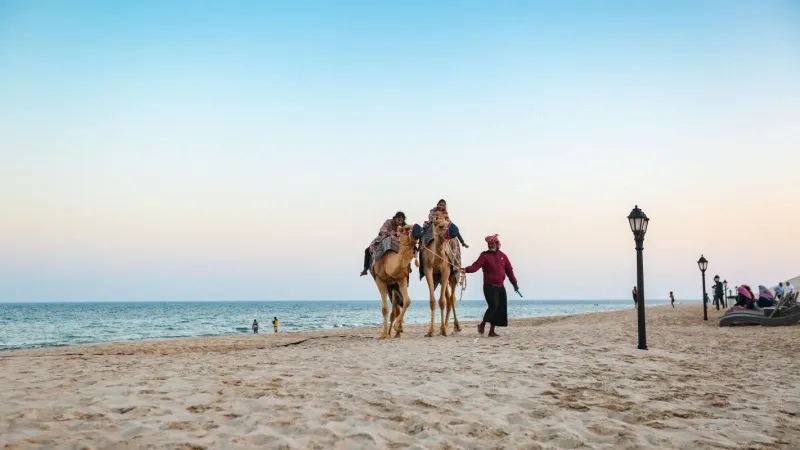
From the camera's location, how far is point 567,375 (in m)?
7.71

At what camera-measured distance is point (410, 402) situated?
6.07 metres

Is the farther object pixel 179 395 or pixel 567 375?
pixel 567 375

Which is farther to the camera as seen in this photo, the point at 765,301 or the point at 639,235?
the point at 765,301

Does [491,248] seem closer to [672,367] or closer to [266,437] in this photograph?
[672,367]

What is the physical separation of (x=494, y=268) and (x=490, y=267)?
0.10 meters

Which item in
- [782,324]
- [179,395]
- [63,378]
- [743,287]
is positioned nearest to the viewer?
[179,395]

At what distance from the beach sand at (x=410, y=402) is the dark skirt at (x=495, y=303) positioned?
382cm

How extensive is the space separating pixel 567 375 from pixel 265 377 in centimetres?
417

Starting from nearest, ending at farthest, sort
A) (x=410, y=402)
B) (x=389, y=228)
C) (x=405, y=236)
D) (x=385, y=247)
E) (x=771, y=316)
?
(x=410, y=402)
(x=405, y=236)
(x=385, y=247)
(x=389, y=228)
(x=771, y=316)

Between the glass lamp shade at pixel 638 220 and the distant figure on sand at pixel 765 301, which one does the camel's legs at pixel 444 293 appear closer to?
the glass lamp shade at pixel 638 220

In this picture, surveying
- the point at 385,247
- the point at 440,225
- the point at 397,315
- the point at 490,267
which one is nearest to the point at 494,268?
the point at 490,267

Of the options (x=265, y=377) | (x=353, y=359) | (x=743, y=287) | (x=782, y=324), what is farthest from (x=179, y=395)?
(x=743, y=287)

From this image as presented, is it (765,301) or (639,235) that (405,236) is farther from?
(765,301)

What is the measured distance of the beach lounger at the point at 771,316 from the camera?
1859 centimetres
